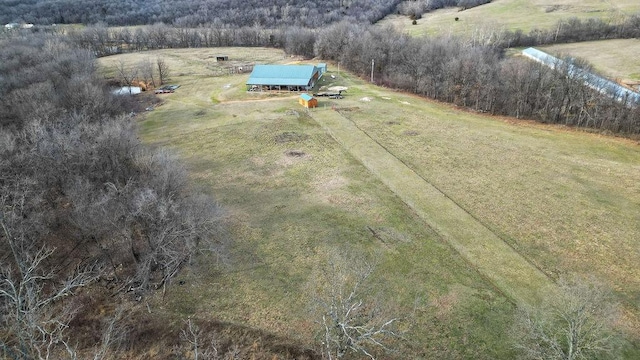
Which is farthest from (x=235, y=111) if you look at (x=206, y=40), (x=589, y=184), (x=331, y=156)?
(x=206, y=40)

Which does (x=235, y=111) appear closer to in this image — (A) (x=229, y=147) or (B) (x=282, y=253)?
(A) (x=229, y=147)

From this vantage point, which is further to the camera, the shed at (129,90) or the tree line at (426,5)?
the tree line at (426,5)

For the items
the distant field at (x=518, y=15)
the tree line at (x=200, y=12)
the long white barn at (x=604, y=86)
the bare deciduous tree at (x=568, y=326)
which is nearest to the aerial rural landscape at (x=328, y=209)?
the bare deciduous tree at (x=568, y=326)

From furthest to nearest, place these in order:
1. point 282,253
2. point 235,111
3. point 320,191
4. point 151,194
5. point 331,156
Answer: point 235,111 < point 331,156 < point 320,191 < point 282,253 < point 151,194

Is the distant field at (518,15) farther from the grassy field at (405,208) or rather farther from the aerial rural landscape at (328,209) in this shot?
the grassy field at (405,208)

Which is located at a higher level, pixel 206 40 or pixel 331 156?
pixel 206 40
